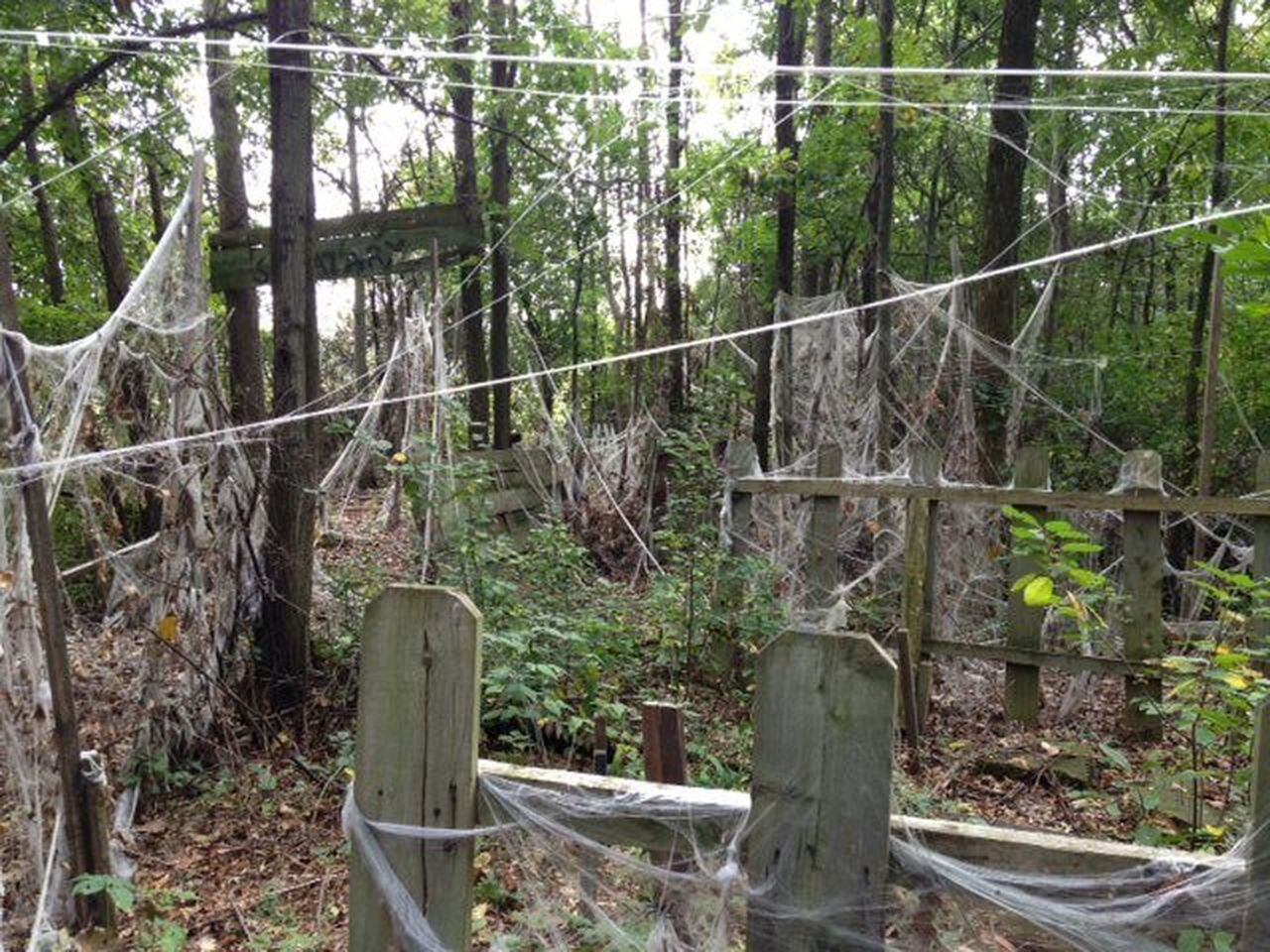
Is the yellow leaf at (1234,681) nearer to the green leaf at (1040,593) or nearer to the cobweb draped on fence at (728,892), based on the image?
the green leaf at (1040,593)

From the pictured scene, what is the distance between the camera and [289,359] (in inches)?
208

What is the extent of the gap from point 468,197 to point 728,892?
9.67m

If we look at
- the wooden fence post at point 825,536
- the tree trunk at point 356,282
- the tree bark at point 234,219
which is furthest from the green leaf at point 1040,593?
the tree trunk at point 356,282

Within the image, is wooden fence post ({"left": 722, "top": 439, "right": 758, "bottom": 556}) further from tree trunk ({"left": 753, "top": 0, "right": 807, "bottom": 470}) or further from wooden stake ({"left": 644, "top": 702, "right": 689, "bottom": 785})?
wooden stake ({"left": 644, "top": 702, "right": 689, "bottom": 785})

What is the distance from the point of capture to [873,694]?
4.29 ft

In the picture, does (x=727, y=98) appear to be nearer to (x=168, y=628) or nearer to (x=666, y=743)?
(x=168, y=628)

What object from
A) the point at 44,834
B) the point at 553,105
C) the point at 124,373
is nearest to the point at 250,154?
the point at 553,105

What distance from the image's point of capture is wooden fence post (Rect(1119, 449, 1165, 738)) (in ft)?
16.9

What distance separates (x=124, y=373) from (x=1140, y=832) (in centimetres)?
434

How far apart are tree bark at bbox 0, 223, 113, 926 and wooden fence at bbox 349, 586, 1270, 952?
6.40ft

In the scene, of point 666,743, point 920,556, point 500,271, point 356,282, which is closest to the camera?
point 666,743

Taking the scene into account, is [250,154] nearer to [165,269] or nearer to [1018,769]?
[165,269]

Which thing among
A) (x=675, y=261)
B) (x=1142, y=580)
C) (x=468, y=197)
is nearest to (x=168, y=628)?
(x=1142, y=580)

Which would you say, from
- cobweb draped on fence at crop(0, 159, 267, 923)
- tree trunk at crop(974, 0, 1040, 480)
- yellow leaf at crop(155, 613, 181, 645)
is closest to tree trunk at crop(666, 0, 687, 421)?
tree trunk at crop(974, 0, 1040, 480)
